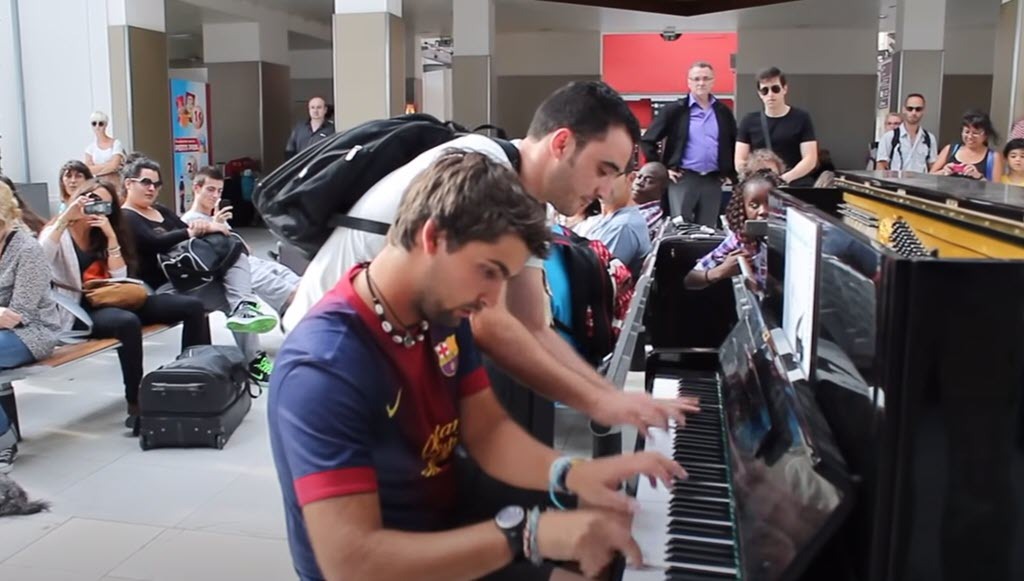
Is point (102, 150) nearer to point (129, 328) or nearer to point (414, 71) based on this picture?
point (129, 328)

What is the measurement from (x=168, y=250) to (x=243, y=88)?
11597 mm

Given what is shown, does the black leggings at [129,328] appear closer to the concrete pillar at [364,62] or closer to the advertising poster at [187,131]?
the concrete pillar at [364,62]

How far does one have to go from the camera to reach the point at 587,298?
10.8 ft

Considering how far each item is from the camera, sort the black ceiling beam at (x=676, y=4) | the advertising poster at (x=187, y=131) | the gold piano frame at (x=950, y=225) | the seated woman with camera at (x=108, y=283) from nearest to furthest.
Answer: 1. the gold piano frame at (x=950, y=225)
2. the seated woman with camera at (x=108, y=283)
3. the black ceiling beam at (x=676, y=4)
4. the advertising poster at (x=187, y=131)

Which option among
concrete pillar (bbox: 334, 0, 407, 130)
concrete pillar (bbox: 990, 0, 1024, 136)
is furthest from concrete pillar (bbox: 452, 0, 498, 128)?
concrete pillar (bbox: 990, 0, 1024, 136)

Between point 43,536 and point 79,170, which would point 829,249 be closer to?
point 43,536

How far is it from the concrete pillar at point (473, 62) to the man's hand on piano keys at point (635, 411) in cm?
1130

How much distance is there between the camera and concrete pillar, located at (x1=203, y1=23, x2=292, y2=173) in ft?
52.6

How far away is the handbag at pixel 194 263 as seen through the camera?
5301mm

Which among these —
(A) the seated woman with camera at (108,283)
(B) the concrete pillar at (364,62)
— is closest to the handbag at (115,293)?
(A) the seated woman with camera at (108,283)

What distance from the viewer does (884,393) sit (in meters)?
1.07

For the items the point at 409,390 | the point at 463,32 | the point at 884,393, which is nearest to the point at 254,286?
the point at 409,390

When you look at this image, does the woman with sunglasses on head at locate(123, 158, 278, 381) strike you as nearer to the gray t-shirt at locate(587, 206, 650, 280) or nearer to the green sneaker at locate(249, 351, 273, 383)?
the green sneaker at locate(249, 351, 273, 383)

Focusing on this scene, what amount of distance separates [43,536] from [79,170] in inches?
125
